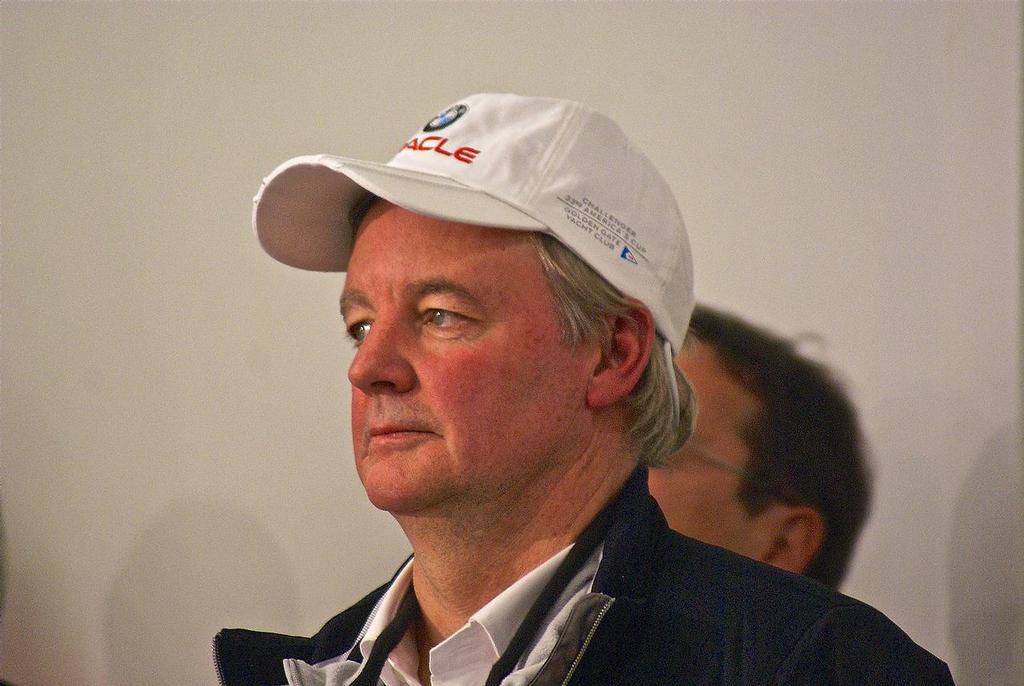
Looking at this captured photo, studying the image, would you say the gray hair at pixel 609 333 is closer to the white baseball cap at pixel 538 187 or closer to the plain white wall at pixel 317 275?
the white baseball cap at pixel 538 187

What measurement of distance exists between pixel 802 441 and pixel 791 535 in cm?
13

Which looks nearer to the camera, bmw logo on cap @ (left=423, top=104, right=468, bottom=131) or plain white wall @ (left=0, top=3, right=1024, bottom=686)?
bmw logo on cap @ (left=423, top=104, right=468, bottom=131)

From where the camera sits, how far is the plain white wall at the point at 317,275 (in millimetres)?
1492

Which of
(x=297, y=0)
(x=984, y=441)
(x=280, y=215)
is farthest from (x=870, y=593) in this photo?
(x=297, y=0)

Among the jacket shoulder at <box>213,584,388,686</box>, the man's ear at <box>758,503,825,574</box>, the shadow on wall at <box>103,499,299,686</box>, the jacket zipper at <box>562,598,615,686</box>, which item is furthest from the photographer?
the shadow on wall at <box>103,499,299,686</box>

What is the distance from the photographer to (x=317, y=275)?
176 cm

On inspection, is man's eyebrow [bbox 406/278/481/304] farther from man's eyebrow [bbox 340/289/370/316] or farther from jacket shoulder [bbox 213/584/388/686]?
jacket shoulder [bbox 213/584/388/686]

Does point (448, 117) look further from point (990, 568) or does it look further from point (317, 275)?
point (990, 568)

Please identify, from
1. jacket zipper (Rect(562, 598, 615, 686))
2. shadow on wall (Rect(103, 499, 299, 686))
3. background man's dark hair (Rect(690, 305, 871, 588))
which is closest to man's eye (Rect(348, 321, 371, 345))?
jacket zipper (Rect(562, 598, 615, 686))

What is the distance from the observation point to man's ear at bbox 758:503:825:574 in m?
1.52

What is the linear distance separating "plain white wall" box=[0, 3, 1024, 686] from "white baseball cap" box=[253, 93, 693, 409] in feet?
1.41

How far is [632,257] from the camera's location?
3.73 feet

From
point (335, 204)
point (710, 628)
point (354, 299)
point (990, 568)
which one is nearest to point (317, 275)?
point (335, 204)

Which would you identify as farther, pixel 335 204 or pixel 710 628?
pixel 335 204
